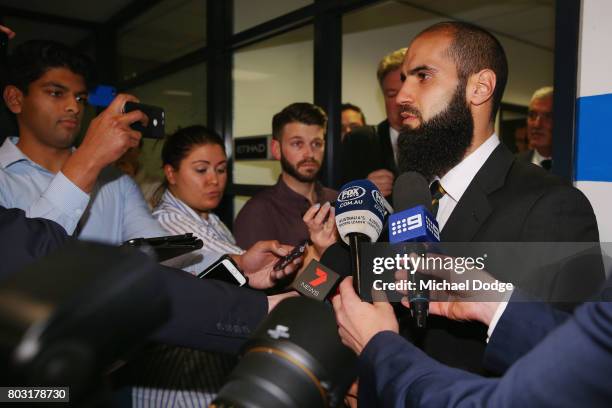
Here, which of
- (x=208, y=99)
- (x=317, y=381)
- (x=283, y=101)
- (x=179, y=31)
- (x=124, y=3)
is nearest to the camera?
(x=317, y=381)

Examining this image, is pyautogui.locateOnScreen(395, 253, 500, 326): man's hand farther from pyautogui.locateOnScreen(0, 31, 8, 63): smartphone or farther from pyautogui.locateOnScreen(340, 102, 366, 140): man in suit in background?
pyautogui.locateOnScreen(340, 102, 366, 140): man in suit in background

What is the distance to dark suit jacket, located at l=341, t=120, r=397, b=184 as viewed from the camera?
8.86ft

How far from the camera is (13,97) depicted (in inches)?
64.9

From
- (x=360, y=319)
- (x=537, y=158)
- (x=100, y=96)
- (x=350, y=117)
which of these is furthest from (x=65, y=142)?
(x=537, y=158)

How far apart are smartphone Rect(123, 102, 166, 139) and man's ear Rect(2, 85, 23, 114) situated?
47cm

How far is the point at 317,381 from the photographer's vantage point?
1.66ft

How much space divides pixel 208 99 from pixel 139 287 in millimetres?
3513

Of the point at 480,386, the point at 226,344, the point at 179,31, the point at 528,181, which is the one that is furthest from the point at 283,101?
the point at 480,386

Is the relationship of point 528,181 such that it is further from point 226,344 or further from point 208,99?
point 208,99

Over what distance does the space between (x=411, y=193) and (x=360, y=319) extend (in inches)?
17.1

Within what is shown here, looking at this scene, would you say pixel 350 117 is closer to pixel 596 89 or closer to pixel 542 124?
pixel 542 124

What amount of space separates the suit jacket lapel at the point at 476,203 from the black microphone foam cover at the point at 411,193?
0.07 m

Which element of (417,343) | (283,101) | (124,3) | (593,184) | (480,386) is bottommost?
(417,343)

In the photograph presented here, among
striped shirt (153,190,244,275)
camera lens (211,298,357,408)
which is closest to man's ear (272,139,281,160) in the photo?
striped shirt (153,190,244,275)
